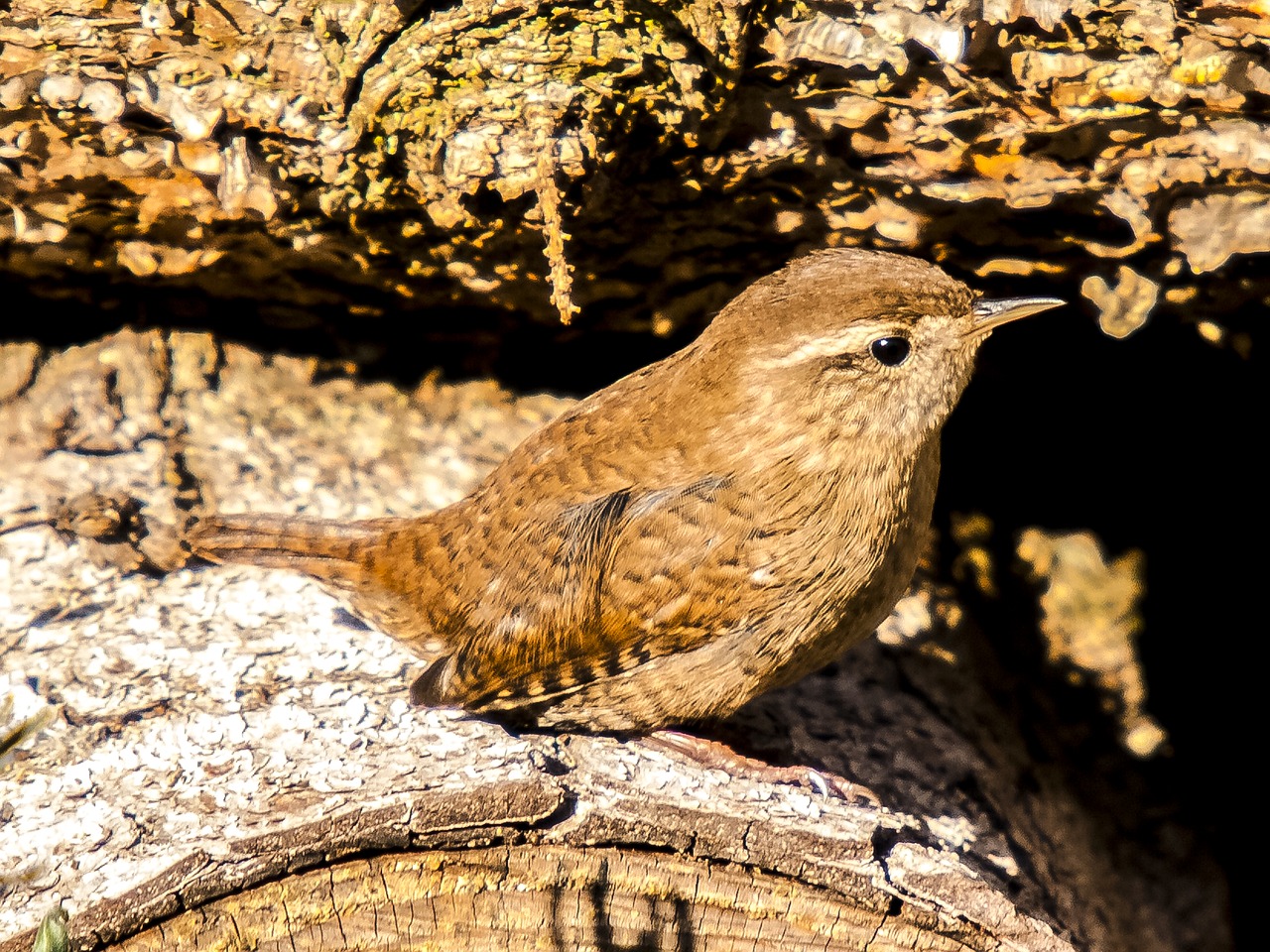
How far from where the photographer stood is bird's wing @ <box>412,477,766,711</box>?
278cm

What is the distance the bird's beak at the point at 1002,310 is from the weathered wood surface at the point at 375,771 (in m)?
1.03

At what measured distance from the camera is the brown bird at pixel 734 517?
2.74 metres

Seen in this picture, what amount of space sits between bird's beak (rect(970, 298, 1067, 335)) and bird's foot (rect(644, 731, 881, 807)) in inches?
39.9

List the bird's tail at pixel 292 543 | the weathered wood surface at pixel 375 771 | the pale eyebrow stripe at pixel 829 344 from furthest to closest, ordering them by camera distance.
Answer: the bird's tail at pixel 292 543 → the pale eyebrow stripe at pixel 829 344 → the weathered wood surface at pixel 375 771

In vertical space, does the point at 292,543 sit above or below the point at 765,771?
above

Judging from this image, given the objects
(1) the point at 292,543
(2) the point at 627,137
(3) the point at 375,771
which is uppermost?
(2) the point at 627,137

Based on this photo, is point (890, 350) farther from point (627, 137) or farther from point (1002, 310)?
point (627, 137)

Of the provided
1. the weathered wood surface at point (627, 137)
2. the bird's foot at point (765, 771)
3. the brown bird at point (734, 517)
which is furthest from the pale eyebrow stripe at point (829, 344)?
the bird's foot at point (765, 771)

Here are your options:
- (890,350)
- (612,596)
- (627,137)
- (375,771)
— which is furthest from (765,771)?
(627,137)

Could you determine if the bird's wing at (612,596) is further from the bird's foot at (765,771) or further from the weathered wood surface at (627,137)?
the weathered wood surface at (627,137)

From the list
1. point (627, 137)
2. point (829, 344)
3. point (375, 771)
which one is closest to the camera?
point (375, 771)

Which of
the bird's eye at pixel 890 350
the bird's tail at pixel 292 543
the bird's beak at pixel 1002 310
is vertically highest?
the bird's beak at pixel 1002 310

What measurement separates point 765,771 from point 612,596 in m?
0.50

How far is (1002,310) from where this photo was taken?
2.73 m
